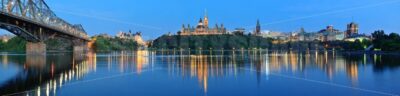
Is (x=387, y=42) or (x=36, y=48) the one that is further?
(x=387, y=42)

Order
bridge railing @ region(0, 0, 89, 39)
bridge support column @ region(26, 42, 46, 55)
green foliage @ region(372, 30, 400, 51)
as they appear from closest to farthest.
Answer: bridge railing @ region(0, 0, 89, 39), bridge support column @ region(26, 42, 46, 55), green foliage @ region(372, 30, 400, 51)

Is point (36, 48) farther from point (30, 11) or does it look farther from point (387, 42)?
point (387, 42)

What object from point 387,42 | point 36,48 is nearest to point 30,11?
point 36,48

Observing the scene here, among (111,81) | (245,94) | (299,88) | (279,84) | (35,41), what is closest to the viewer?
(245,94)

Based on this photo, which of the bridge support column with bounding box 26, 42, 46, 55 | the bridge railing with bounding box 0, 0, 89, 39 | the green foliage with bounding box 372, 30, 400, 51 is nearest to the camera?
the bridge railing with bounding box 0, 0, 89, 39

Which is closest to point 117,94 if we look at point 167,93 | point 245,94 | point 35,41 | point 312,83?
point 167,93

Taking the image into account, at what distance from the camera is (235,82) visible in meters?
30.8

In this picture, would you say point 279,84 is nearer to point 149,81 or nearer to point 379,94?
point 379,94

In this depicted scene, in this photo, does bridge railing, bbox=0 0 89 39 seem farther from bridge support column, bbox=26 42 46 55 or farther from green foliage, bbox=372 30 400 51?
green foliage, bbox=372 30 400 51

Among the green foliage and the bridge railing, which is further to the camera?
the green foliage

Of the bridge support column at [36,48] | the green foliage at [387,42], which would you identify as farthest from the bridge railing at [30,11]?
the green foliage at [387,42]

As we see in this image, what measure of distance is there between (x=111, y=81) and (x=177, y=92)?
836 cm

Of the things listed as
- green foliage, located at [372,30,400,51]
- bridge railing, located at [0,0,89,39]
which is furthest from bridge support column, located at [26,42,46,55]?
green foliage, located at [372,30,400,51]

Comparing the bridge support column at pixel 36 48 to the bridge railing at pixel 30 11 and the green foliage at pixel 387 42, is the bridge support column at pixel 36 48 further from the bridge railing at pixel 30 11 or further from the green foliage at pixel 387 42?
the green foliage at pixel 387 42
